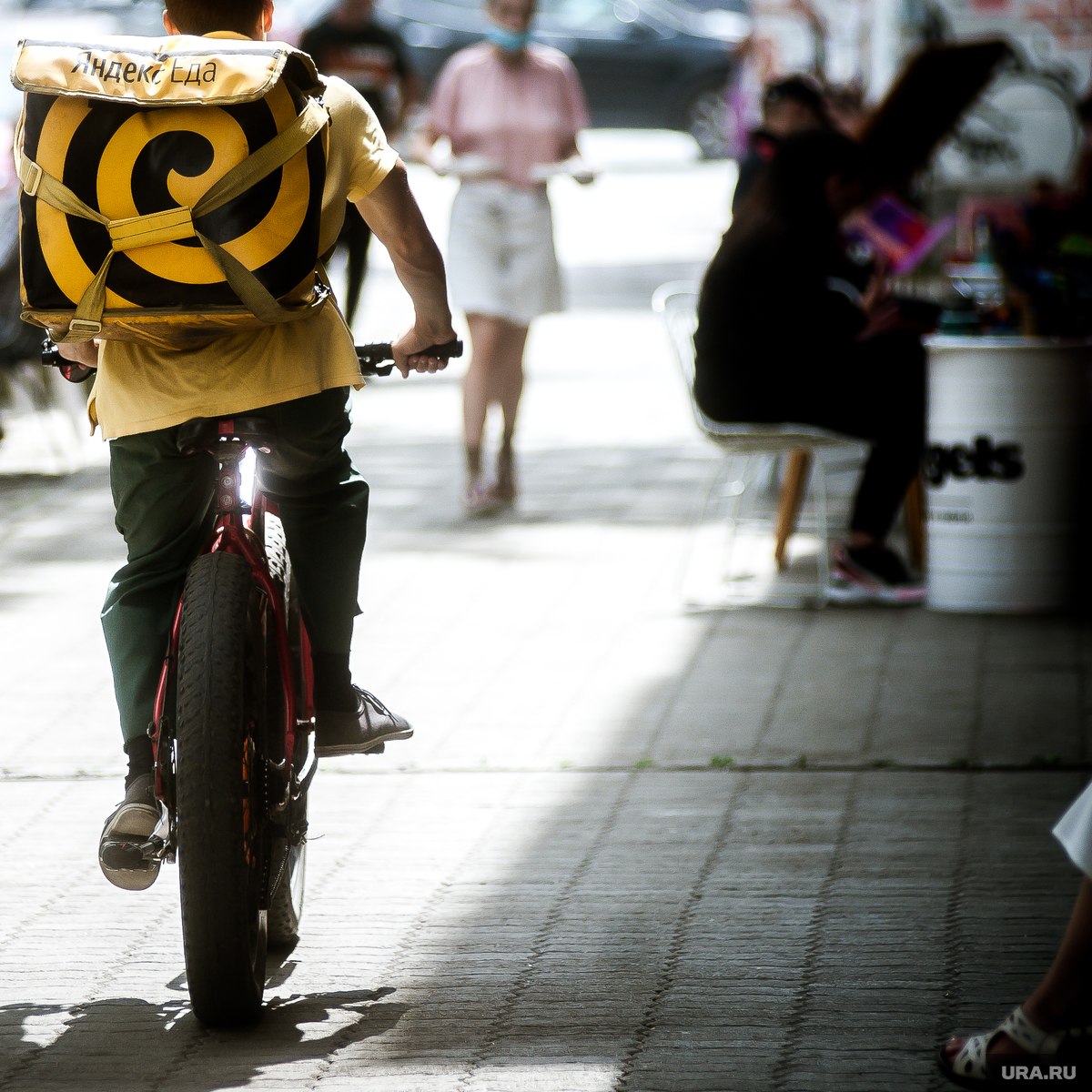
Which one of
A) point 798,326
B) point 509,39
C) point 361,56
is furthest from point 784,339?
point 361,56

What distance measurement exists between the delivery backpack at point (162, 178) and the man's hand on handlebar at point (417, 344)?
434 millimetres

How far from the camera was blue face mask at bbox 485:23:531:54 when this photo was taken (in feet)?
28.0

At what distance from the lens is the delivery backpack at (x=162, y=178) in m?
3.00

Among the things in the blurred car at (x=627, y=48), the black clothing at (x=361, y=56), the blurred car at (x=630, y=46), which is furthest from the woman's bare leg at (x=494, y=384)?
the blurred car at (x=627, y=48)

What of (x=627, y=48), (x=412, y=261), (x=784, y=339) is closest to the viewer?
(x=412, y=261)

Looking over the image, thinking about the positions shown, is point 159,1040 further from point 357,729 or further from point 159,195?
point 159,195

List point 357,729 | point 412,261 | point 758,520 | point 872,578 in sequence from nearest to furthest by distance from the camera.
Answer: point 412,261 < point 357,729 < point 872,578 < point 758,520

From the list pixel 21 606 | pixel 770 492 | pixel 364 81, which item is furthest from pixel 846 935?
pixel 364 81

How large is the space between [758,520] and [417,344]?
392 cm

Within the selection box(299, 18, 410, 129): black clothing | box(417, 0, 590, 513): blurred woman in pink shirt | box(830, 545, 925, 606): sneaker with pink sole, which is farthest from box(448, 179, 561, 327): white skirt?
box(299, 18, 410, 129): black clothing

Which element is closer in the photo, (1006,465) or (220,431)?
(220,431)

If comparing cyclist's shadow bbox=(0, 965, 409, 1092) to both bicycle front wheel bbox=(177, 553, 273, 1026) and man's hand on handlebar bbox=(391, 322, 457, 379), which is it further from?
man's hand on handlebar bbox=(391, 322, 457, 379)

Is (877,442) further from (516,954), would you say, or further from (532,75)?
(516,954)

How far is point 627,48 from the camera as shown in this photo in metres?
23.8
